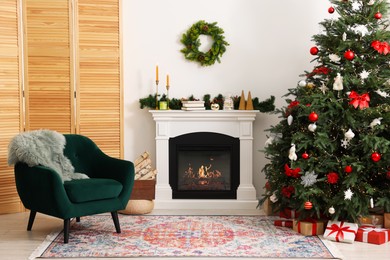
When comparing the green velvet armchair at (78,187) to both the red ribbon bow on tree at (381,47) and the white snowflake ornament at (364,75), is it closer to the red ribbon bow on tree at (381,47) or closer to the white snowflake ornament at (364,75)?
the white snowflake ornament at (364,75)

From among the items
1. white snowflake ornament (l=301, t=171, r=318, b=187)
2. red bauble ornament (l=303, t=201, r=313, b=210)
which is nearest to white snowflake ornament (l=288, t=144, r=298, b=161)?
white snowflake ornament (l=301, t=171, r=318, b=187)

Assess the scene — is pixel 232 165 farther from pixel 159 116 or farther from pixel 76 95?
pixel 76 95

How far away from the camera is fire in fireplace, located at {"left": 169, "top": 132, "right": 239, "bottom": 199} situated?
645 centimetres

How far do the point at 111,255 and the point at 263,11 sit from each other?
11.0ft

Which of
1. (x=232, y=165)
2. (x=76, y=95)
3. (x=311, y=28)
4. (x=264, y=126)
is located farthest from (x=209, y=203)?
(x=311, y=28)

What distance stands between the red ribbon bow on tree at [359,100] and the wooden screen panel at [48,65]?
2.93m

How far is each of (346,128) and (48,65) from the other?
314cm

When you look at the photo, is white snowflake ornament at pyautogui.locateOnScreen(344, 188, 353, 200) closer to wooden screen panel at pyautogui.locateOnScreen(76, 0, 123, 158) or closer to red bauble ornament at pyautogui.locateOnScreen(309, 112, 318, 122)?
red bauble ornament at pyautogui.locateOnScreen(309, 112, 318, 122)

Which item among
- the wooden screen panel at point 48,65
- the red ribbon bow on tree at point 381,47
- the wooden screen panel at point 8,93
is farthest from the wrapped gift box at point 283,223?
the wooden screen panel at point 8,93

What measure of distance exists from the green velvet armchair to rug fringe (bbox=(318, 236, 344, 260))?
1752 millimetres

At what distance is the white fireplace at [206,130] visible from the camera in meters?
6.36

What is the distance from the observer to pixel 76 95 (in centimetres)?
632

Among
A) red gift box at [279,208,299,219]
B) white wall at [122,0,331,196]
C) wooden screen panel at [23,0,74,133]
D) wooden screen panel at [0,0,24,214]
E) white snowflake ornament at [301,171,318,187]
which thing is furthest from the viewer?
white wall at [122,0,331,196]

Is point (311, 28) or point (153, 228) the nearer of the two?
point (153, 228)
